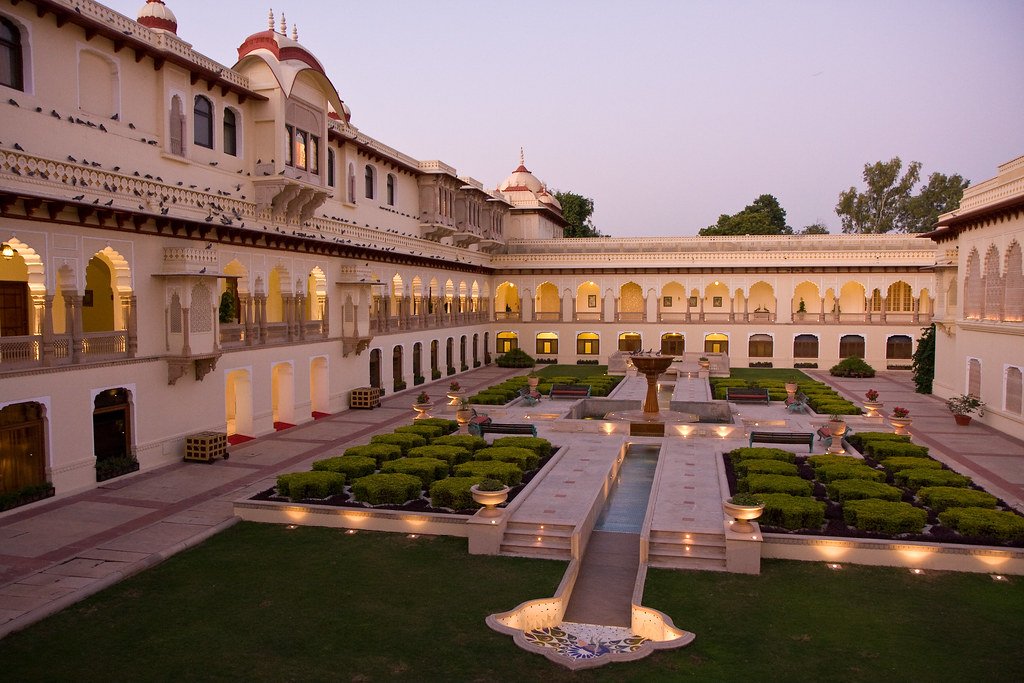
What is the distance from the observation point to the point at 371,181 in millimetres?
34656

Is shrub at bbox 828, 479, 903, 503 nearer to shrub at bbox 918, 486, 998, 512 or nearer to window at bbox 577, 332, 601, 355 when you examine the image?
shrub at bbox 918, 486, 998, 512

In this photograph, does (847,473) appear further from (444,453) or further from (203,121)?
(203,121)

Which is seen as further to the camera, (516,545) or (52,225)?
(52,225)

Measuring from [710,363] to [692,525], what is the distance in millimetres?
31751

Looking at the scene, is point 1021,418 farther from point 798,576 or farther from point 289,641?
point 289,641

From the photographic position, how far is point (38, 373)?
642 inches

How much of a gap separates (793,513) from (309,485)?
965 centimetres

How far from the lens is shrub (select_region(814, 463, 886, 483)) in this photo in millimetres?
16734

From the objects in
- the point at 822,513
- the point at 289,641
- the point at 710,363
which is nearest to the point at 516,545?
the point at 289,641

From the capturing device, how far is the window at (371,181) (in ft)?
113

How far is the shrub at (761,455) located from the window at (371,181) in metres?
21.6

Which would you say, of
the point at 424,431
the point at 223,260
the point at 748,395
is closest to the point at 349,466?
the point at 424,431

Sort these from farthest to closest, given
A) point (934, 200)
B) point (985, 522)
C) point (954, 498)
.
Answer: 1. point (934, 200)
2. point (954, 498)
3. point (985, 522)

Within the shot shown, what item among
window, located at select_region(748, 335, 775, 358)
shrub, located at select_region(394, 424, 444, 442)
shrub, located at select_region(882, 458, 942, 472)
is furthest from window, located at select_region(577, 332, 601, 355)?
shrub, located at select_region(882, 458, 942, 472)
